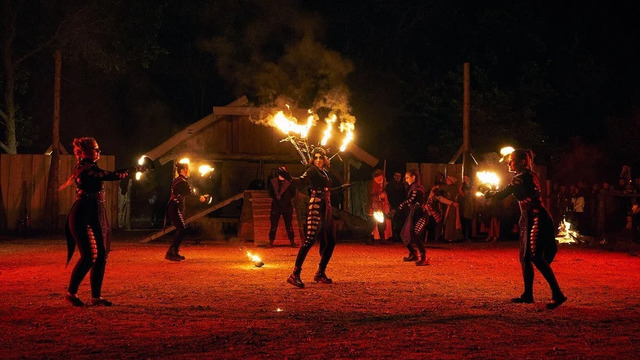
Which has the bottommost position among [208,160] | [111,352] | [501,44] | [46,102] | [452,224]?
[111,352]

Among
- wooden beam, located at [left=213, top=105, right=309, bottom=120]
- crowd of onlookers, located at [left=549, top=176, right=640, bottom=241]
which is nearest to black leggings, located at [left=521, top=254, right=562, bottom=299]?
crowd of onlookers, located at [left=549, top=176, right=640, bottom=241]

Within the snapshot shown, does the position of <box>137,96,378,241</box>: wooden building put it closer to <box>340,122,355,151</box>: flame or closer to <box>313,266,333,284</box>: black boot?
<box>340,122,355,151</box>: flame

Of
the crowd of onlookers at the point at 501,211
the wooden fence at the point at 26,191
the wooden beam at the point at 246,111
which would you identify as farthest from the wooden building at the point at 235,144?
the crowd of onlookers at the point at 501,211

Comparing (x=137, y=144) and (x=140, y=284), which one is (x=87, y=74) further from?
(x=140, y=284)

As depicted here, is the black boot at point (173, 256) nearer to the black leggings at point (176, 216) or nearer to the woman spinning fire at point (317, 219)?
the black leggings at point (176, 216)

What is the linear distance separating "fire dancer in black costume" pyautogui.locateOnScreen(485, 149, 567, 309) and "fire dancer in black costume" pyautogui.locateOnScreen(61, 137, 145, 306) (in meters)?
4.93

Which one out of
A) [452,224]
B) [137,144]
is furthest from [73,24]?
[452,224]

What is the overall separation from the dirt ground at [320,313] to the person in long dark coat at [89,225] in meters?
0.37

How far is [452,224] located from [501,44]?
47.2ft

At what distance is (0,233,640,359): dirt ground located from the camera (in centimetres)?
750

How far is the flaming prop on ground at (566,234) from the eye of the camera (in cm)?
2248

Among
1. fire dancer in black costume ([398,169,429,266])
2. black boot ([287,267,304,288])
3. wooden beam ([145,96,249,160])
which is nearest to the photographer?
black boot ([287,267,304,288])

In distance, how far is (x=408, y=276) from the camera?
1355 centimetres

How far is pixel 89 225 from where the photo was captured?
997 centimetres
